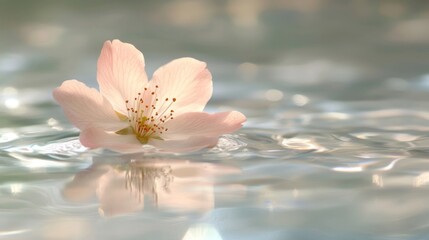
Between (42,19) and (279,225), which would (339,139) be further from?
(42,19)

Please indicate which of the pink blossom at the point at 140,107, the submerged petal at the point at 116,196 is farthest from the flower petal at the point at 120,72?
the submerged petal at the point at 116,196

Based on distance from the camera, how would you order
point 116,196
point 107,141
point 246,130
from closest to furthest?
point 116,196, point 107,141, point 246,130

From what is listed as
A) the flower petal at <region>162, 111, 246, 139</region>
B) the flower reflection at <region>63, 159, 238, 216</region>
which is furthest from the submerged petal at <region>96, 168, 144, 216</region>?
the flower petal at <region>162, 111, 246, 139</region>

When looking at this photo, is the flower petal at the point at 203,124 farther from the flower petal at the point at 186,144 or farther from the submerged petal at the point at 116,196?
the submerged petal at the point at 116,196

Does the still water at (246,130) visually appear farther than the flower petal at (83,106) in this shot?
No

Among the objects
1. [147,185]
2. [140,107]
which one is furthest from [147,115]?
[147,185]

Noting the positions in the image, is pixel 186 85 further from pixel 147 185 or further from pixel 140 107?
pixel 147 185

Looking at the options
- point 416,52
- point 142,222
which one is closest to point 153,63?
point 416,52
